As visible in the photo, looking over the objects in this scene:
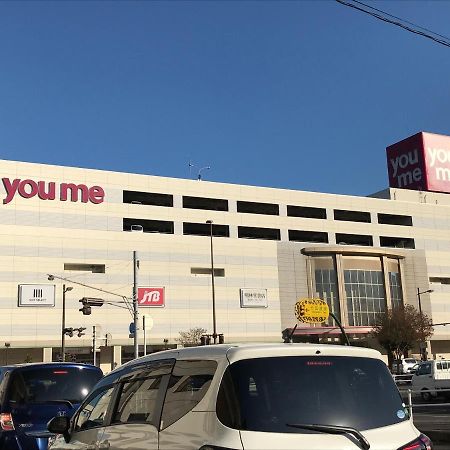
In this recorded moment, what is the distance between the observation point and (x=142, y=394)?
14.6 ft

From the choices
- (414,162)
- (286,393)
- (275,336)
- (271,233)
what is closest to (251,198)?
(271,233)

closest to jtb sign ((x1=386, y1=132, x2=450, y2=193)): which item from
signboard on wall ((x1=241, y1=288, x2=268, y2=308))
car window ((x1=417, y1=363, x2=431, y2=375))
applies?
signboard on wall ((x1=241, y1=288, x2=268, y2=308))

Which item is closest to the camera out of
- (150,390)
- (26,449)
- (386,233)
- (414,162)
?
(150,390)

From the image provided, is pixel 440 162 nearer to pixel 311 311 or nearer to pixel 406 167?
pixel 406 167

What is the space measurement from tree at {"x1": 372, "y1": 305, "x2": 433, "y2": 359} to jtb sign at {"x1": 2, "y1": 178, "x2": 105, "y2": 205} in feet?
105

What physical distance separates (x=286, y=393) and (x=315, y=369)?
0.90 ft

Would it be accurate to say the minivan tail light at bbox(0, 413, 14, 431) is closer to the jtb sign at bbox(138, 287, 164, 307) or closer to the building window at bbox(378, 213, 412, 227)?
the jtb sign at bbox(138, 287, 164, 307)

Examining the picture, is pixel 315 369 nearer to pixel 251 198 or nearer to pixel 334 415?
pixel 334 415

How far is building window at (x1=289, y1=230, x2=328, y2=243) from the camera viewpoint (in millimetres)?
72625

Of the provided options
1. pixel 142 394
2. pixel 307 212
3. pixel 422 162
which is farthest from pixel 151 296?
pixel 142 394

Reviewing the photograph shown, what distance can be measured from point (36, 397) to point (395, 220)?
7588cm

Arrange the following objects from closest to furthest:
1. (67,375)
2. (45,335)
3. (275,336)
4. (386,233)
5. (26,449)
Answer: (26,449) → (67,375) → (45,335) → (275,336) → (386,233)

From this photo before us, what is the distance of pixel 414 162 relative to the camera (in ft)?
275

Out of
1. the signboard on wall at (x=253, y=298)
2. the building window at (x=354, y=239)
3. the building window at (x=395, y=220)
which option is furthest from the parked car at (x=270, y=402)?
the building window at (x=395, y=220)
